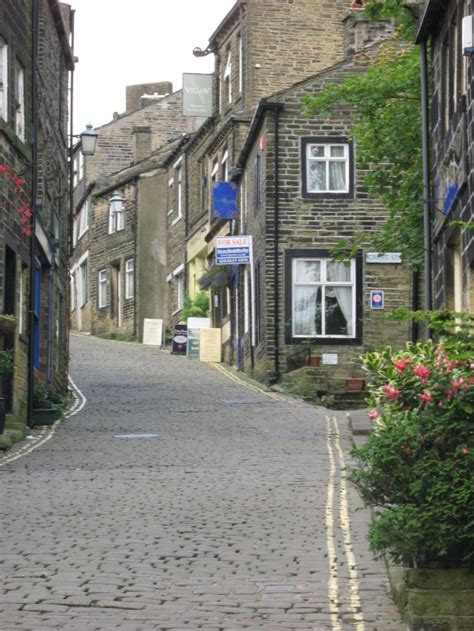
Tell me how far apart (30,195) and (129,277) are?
101 feet

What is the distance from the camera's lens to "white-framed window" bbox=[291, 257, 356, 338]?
32688 millimetres

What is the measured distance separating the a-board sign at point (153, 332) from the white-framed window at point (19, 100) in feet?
86.1

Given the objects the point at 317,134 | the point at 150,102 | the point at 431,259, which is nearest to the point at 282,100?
the point at 317,134

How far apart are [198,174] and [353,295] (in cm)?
1698

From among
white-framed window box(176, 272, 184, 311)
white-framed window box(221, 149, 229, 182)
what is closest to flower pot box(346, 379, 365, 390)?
white-framed window box(221, 149, 229, 182)

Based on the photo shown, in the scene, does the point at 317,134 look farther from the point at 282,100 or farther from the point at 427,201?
the point at 427,201

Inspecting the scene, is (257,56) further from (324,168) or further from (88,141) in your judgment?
(88,141)

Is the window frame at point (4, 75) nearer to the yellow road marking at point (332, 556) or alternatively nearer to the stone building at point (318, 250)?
the yellow road marking at point (332, 556)

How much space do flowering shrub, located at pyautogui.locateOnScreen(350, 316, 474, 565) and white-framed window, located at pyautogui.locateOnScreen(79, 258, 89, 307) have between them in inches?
2041

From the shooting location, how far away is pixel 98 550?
438 inches

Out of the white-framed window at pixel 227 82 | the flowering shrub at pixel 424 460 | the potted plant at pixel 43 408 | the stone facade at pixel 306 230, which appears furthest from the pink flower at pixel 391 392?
the white-framed window at pixel 227 82

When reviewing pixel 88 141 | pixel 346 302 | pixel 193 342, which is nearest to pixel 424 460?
pixel 88 141

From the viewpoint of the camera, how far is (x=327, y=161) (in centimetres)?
3312

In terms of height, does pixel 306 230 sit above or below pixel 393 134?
below
